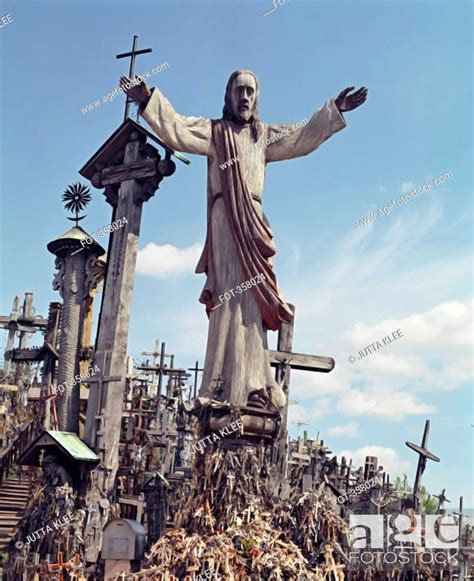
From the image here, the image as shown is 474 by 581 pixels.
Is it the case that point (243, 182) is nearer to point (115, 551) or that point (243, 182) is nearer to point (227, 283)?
point (227, 283)

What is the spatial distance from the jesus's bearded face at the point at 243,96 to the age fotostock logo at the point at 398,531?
15.7 ft

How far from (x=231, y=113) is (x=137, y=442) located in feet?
18.1

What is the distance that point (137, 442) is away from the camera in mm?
12242

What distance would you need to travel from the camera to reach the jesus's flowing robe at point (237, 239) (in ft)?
27.8

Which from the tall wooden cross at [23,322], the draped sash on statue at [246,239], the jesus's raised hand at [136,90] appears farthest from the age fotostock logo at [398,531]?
the tall wooden cross at [23,322]

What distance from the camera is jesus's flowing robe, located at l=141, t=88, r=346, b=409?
8469mm

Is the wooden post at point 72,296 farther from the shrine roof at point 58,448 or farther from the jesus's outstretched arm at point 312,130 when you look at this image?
the jesus's outstretched arm at point 312,130

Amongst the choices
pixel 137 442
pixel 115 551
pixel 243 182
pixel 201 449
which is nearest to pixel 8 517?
pixel 137 442

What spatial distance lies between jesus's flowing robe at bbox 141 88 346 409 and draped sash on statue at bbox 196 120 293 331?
1cm

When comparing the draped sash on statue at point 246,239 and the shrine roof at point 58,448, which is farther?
the shrine roof at point 58,448

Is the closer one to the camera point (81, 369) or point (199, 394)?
point (199, 394)

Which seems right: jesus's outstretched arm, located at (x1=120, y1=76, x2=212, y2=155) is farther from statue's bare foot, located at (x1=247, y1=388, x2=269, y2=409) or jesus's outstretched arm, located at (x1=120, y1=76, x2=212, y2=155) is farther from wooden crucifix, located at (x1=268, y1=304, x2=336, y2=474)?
statue's bare foot, located at (x1=247, y1=388, x2=269, y2=409)

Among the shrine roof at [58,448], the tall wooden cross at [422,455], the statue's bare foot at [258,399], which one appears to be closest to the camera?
the statue's bare foot at [258,399]

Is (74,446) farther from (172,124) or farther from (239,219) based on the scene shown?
(172,124)
